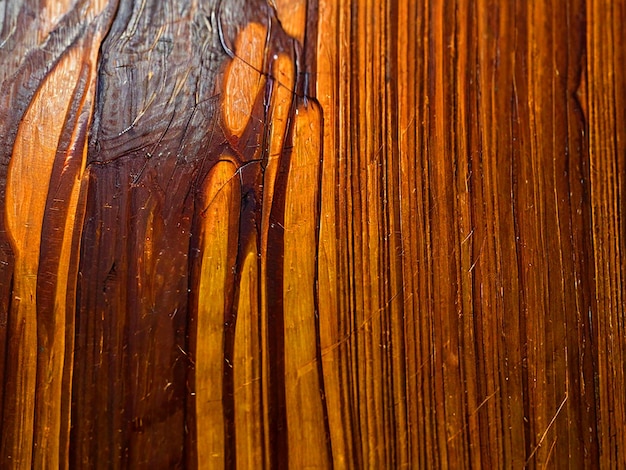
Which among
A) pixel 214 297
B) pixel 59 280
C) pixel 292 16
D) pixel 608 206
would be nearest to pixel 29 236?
pixel 59 280

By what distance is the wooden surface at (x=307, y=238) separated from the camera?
41 centimetres

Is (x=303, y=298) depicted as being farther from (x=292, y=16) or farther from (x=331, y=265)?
(x=292, y=16)

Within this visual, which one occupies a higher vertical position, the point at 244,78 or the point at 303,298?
the point at 244,78

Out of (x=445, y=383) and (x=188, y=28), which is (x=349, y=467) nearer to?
(x=445, y=383)

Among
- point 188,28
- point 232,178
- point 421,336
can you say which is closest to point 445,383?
point 421,336

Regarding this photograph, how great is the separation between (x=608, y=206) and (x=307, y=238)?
26 centimetres

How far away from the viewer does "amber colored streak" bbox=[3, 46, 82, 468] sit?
0.40 meters

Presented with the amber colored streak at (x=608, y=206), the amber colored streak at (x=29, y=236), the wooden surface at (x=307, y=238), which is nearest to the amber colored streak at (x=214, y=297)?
the wooden surface at (x=307, y=238)

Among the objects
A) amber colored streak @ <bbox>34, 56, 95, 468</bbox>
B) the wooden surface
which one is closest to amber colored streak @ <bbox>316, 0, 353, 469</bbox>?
the wooden surface

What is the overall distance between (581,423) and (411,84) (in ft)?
1.04

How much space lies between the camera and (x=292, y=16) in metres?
0.45

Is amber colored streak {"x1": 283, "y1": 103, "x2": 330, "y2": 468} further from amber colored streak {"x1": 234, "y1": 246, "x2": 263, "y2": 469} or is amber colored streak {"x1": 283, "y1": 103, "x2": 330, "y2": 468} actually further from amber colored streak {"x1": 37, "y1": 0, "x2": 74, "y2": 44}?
amber colored streak {"x1": 37, "y1": 0, "x2": 74, "y2": 44}

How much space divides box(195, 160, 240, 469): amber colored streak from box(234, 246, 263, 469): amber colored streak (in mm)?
12

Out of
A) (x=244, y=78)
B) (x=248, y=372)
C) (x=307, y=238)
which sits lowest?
(x=248, y=372)
